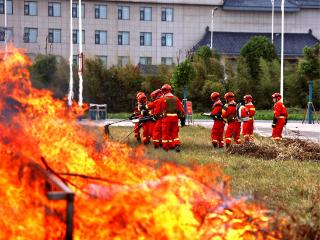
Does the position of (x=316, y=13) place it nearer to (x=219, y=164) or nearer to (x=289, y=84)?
(x=289, y=84)

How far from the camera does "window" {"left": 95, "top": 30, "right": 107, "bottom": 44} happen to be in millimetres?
48844

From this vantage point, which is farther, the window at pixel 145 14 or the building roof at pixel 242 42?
the window at pixel 145 14

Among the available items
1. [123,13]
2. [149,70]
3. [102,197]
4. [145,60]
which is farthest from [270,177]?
[123,13]

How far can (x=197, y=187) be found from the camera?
510 centimetres

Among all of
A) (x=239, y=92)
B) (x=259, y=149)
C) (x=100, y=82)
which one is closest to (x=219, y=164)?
(x=259, y=149)

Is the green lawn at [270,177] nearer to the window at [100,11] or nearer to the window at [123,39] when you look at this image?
the window at [123,39]

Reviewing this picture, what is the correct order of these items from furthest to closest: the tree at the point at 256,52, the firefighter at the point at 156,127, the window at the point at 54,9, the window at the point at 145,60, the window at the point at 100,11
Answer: the window at the point at 145,60, the window at the point at 100,11, the window at the point at 54,9, the tree at the point at 256,52, the firefighter at the point at 156,127

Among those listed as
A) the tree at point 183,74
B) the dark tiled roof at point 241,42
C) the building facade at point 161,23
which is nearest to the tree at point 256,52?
the dark tiled roof at point 241,42

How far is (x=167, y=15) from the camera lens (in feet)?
165

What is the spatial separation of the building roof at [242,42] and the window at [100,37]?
7302 mm

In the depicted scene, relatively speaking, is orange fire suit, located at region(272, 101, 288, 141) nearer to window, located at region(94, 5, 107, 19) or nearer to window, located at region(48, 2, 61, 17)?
window, located at region(48, 2, 61, 17)

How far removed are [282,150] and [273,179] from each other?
12.0 feet

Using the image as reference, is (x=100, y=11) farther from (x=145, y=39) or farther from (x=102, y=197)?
(x=102, y=197)

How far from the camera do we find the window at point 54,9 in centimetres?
4738
